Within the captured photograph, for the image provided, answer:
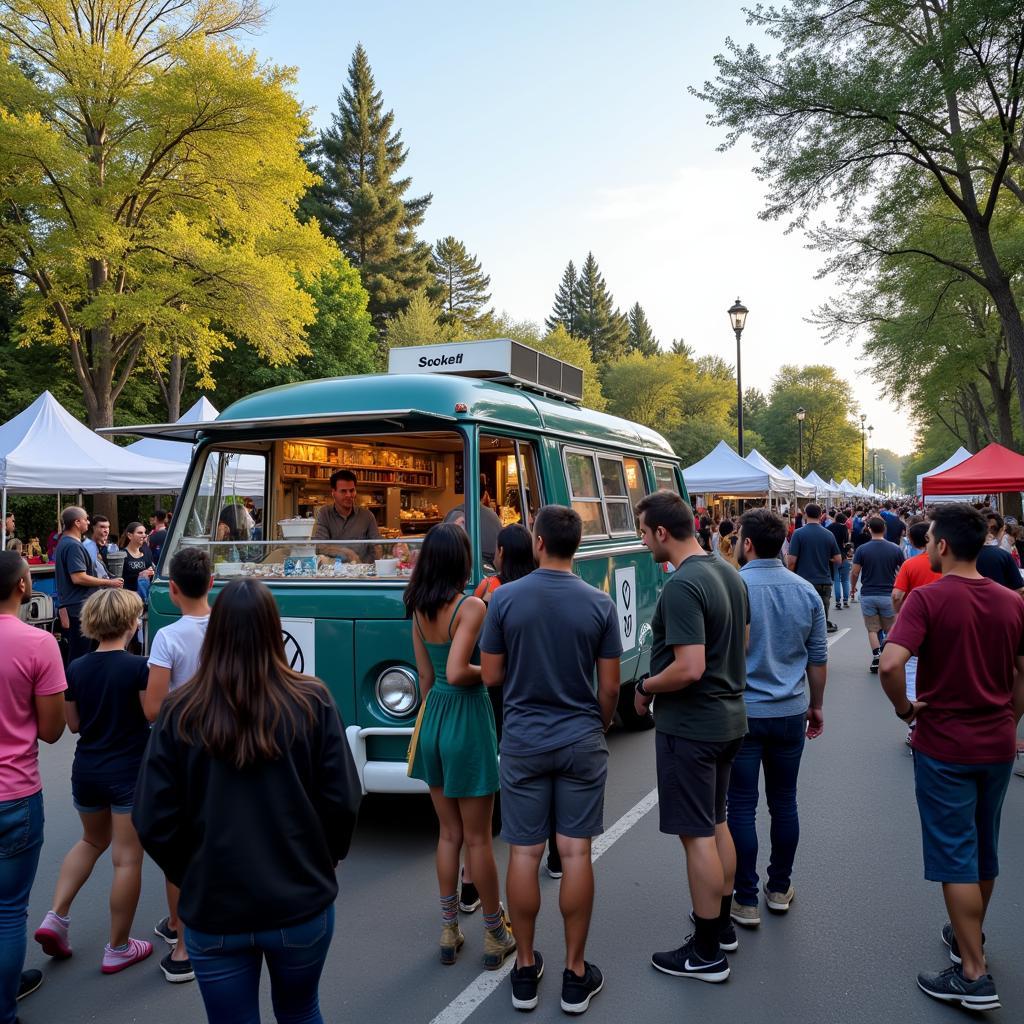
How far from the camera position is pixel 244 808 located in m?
2.23

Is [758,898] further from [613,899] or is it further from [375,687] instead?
[375,687]

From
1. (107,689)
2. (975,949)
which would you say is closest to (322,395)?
(107,689)

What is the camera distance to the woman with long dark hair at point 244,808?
7.25 feet

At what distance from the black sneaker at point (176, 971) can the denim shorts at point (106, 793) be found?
0.72 meters

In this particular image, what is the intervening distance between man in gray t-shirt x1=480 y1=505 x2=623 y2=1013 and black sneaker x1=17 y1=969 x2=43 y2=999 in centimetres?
214

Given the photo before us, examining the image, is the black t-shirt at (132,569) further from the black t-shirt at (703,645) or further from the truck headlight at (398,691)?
the black t-shirt at (703,645)

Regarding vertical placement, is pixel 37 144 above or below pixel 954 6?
below

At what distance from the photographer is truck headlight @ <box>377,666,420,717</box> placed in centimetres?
495

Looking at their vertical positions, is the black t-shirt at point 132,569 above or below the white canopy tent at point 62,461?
below

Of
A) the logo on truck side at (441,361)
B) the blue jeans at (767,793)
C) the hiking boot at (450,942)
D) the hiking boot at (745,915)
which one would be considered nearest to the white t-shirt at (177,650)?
the hiking boot at (450,942)

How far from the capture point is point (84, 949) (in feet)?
13.5

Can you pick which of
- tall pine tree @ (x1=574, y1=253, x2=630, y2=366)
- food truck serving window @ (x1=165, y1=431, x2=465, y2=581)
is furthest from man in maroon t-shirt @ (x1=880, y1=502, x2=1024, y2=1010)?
tall pine tree @ (x1=574, y1=253, x2=630, y2=366)

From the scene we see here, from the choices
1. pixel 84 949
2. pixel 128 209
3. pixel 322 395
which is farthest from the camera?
pixel 128 209

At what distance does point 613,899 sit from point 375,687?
5.85ft
